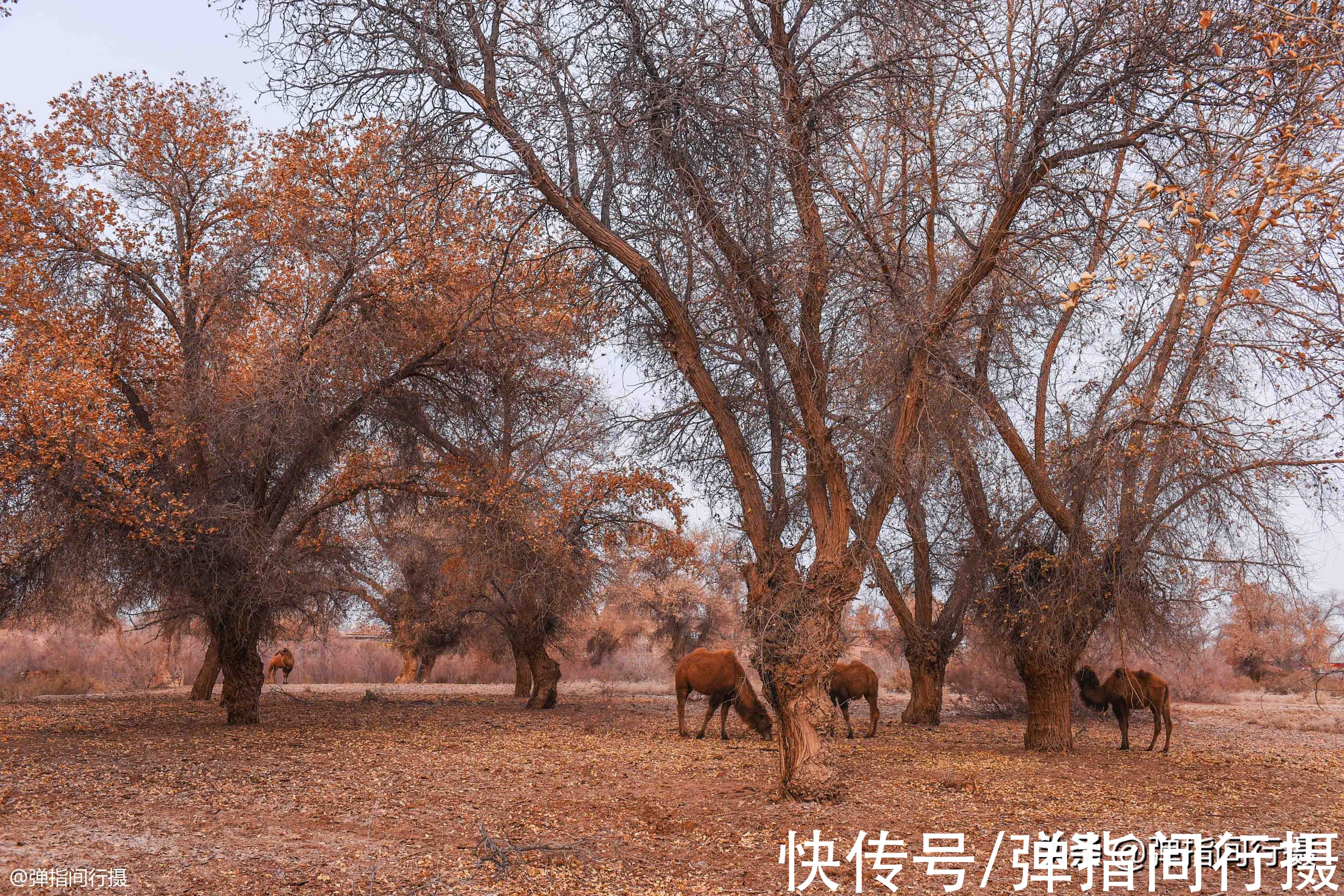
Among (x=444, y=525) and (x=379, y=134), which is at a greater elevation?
(x=379, y=134)

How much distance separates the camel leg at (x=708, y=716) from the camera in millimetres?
13781

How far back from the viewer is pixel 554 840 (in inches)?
264

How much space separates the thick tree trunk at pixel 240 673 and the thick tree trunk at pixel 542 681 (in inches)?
235

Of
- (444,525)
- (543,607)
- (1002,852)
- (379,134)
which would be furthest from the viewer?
(543,607)

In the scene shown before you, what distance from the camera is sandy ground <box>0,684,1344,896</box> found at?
5844 mm

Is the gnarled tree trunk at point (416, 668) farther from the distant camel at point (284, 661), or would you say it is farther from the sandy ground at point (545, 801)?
the sandy ground at point (545, 801)

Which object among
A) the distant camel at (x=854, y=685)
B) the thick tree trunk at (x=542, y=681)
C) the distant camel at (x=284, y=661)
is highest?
the distant camel at (x=854, y=685)

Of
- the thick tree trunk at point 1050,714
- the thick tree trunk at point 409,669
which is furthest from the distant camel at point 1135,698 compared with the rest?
the thick tree trunk at point 409,669

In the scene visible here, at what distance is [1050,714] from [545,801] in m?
7.59

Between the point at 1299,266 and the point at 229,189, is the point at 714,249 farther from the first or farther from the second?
the point at 229,189

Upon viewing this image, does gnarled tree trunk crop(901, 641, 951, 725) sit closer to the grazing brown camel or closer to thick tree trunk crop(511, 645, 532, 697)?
the grazing brown camel

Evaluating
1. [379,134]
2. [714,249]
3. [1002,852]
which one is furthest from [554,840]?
[379,134]

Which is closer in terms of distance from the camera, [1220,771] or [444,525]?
[1220,771]

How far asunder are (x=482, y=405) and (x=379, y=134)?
13.0 feet
